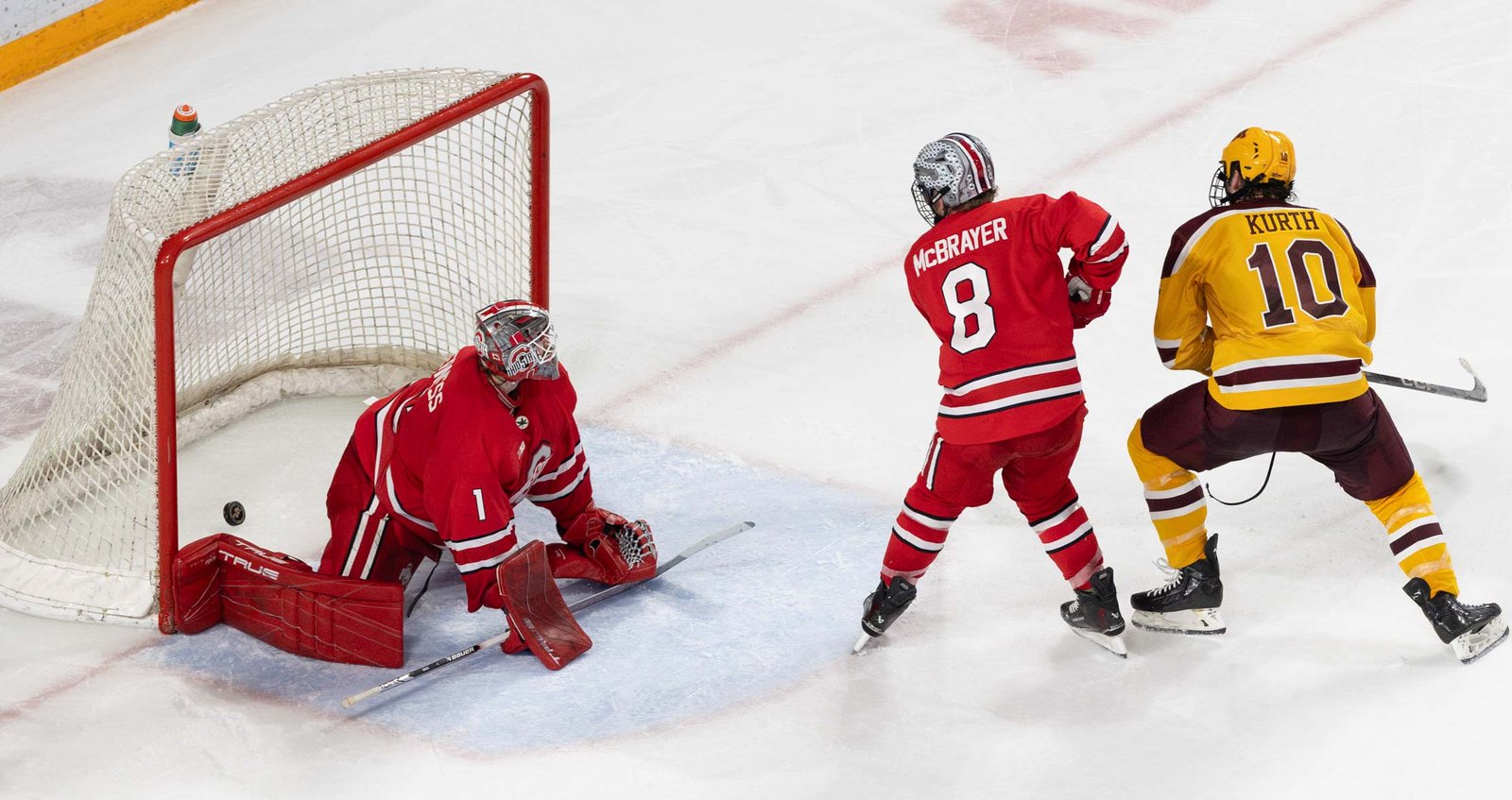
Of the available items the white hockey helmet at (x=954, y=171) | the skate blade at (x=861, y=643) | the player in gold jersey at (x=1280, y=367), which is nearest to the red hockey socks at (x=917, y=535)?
the skate blade at (x=861, y=643)

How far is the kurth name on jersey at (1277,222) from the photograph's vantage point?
3250 mm

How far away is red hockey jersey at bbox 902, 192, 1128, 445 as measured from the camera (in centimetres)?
315

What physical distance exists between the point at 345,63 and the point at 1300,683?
13.9 ft

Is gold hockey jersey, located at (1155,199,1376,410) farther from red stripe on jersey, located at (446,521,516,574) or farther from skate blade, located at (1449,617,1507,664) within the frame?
red stripe on jersey, located at (446,521,516,574)

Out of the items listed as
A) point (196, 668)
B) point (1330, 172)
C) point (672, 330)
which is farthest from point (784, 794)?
point (1330, 172)

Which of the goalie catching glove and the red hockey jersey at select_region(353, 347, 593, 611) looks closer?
the red hockey jersey at select_region(353, 347, 593, 611)

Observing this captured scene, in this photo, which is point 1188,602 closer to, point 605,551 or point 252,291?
point 605,551

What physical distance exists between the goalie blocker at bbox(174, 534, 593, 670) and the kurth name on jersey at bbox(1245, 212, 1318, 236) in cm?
146

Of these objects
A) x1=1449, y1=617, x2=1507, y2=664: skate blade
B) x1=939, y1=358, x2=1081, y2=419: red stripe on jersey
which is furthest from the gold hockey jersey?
x1=1449, y1=617, x2=1507, y2=664: skate blade

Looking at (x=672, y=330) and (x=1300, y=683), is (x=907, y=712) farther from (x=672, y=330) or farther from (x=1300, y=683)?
(x=672, y=330)

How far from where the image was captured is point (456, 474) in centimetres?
337

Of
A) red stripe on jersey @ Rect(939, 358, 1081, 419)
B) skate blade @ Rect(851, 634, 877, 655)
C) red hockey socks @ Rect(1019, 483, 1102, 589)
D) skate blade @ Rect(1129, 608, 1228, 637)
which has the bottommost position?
skate blade @ Rect(851, 634, 877, 655)

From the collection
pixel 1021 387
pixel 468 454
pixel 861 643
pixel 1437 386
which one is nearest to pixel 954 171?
pixel 1021 387

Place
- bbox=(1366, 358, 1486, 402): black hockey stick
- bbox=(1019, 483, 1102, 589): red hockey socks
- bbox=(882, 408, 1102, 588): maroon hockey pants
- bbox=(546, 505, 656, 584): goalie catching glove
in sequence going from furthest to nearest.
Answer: bbox=(1366, 358, 1486, 402): black hockey stick, bbox=(546, 505, 656, 584): goalie catching glove, bbox=(1019, 483, 1102, 589): red hockey socks, bbox=(882, 408, 1102, 588): maroon hockey pants
